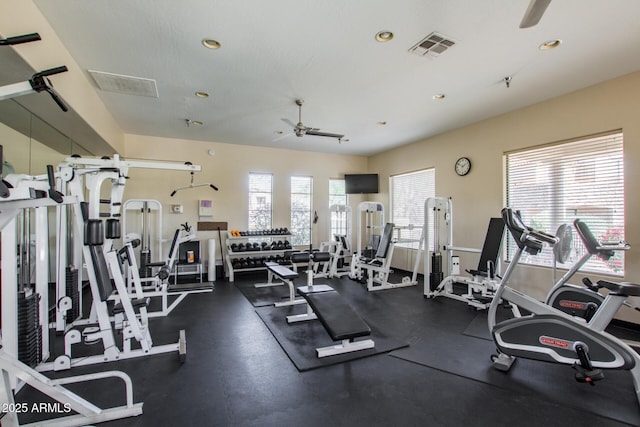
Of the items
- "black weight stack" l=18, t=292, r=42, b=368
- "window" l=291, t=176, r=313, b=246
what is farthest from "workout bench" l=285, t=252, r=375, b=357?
"window" l=291, t=176, r=313, b=246

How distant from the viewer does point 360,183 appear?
7496 millimetres

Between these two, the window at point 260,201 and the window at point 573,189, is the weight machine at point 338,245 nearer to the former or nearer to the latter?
the window at point 260,201

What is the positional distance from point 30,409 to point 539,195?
19.0 ft

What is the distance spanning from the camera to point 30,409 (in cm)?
204

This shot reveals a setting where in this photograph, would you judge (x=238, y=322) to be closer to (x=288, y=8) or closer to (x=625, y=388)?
(x=288, y=8)

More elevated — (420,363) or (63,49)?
(63,49)

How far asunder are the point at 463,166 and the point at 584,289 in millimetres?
2900

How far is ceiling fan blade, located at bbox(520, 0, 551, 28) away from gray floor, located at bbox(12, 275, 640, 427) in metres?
2.34

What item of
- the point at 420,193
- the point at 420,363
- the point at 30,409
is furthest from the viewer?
the point at 420,193

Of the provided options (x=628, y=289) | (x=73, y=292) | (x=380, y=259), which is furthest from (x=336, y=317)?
(x=73, y=292)

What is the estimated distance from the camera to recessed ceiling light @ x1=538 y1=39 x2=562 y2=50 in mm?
2686

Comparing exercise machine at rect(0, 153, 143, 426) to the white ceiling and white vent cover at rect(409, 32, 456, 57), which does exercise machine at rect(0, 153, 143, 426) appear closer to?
the white ceiling

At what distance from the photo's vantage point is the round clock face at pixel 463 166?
205 inches

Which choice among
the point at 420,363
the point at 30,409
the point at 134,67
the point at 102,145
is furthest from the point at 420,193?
the point at 30,409
